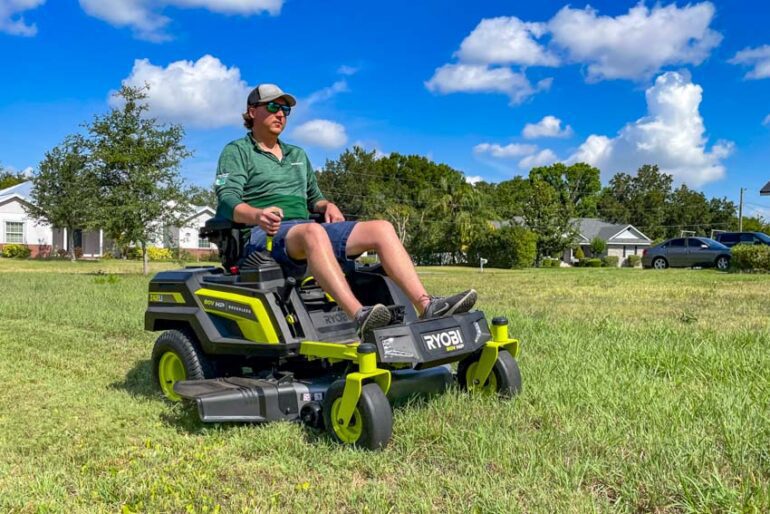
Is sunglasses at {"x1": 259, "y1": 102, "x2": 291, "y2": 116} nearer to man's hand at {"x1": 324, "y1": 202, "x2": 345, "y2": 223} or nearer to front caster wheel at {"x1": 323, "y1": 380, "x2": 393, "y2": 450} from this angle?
man's hand at {"x1": 324, "y1": 202, "x2": 345, "y2": 223}

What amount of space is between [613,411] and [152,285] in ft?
9.92

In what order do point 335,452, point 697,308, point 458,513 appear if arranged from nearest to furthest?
point 458,513
point 335,452
point 697,308

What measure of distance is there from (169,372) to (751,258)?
1889cm

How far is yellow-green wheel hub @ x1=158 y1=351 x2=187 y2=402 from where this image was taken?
168 inches

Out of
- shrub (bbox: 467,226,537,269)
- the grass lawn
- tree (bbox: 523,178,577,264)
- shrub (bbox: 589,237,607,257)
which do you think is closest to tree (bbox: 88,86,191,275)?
the grass lawn

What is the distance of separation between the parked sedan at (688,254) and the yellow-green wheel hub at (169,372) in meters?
22.9

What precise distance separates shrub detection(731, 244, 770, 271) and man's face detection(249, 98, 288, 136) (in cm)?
1813

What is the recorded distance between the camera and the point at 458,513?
2.38 meters

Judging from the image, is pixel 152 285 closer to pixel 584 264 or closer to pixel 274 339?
pixel 274 339

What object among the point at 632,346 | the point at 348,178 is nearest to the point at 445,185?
the point at 348,178

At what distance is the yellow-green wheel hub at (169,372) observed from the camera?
428 cm

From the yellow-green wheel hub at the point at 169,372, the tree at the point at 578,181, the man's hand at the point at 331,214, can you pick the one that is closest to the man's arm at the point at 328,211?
the man's hand at the point at 331,214

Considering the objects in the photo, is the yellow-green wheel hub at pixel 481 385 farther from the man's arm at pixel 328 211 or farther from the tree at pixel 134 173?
the tree at pixel 134 173

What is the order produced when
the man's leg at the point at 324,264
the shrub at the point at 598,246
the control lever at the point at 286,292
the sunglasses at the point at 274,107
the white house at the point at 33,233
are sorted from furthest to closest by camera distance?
the shrub at the point at 598,246
the white house at the point at 33,233
the sunglasses at the point at 274,107
the control lever at the point at 286,292
the man's leg at the point at 324,264
